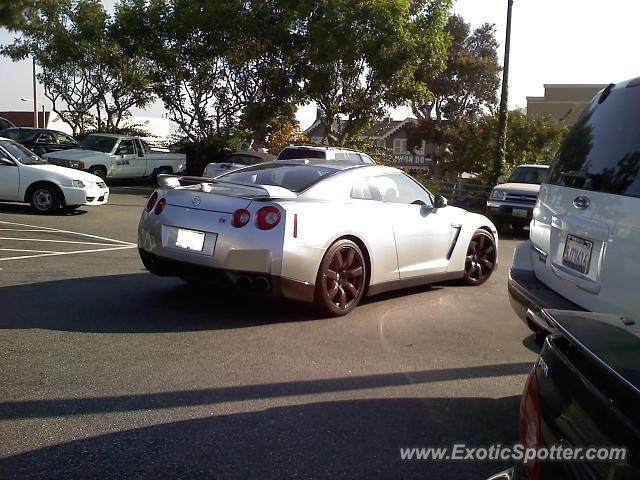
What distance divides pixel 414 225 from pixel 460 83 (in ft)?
133

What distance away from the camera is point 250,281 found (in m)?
5.89

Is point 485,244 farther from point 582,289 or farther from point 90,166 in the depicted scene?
point 90,166

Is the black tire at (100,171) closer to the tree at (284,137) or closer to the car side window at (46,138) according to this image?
the car side window at (46,138)

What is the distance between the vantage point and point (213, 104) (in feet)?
94.9

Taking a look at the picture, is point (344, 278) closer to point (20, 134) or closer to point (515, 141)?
Result: point (515, 141)

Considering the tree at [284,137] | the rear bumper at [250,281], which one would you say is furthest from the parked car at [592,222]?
the tree at [284,137]

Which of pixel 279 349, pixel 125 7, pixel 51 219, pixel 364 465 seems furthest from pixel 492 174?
pixel 364 465

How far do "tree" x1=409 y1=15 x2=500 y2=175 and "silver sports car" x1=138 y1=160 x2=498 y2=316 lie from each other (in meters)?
37.6

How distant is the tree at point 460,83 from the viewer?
147 ft

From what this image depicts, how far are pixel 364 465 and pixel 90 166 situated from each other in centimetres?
1866

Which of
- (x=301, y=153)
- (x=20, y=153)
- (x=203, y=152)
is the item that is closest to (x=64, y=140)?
(x=203, y=152)

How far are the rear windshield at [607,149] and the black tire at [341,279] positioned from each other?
2190mm

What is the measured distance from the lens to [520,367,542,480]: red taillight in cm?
203

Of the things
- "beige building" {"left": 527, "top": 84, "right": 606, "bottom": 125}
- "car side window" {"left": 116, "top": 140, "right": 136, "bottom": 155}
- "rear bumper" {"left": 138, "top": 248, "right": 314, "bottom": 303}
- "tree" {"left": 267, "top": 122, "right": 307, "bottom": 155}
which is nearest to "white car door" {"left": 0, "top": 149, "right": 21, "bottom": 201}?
"rear bumper" {"left": 138, "top": 248, "right": 314, "bottom": 303}
